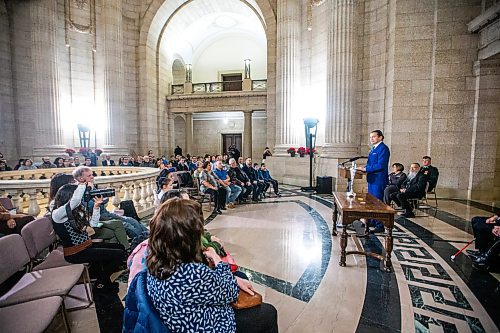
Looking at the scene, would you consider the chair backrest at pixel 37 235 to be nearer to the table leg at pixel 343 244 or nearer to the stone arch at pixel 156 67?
the table leg at pixel 343 244

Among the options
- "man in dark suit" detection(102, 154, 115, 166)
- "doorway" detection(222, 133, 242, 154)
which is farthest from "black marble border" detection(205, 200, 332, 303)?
"doorway" detection(222, 133, 242, 154)

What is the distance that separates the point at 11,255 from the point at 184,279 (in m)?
1.85

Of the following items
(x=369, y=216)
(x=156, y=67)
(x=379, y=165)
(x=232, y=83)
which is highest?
(x=156, y=67)

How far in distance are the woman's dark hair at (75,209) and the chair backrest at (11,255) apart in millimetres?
398

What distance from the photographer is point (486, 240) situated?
3.40 m

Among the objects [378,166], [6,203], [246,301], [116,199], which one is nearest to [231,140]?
[116,199]

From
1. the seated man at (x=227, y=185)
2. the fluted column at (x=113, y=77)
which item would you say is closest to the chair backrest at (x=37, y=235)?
the seated man at (x=227, y=185)

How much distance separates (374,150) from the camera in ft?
15.3

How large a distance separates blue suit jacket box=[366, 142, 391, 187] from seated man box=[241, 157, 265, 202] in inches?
137

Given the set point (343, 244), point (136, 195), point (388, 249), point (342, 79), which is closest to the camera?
point (388, 249)

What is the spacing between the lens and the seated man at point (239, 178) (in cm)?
726

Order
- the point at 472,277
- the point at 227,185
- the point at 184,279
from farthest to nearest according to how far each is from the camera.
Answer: the point at 227,185
the point at 472,277
the point at 184,279

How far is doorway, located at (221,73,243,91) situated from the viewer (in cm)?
1690

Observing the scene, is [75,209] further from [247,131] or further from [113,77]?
[247,131]
